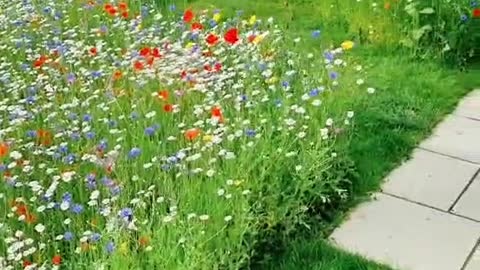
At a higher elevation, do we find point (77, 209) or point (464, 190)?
point (77, 209)

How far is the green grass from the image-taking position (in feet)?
11.0

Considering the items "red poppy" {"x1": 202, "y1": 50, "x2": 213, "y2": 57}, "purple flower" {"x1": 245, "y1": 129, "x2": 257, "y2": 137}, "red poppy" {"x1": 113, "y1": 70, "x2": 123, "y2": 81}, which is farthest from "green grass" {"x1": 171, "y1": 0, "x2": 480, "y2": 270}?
"red poppy" {"x1": 113, "y1": 70, "x2": 123, "y2": 81}

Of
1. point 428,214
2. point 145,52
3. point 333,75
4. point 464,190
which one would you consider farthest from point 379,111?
point 145,52

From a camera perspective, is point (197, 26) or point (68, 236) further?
point (197, 26)

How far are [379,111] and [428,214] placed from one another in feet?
3.24

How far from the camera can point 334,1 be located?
5984 millimetres

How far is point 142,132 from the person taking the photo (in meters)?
3.63

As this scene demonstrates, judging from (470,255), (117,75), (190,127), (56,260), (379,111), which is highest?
(117,75)

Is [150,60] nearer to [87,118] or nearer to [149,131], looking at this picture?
[87,118]

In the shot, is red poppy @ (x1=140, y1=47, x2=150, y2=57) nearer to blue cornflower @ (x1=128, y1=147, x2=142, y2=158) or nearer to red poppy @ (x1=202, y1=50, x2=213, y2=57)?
red poppy @ (x1=202, y1=50, x2=213, y2=57)

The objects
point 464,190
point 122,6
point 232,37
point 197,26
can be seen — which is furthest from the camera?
point 122,6

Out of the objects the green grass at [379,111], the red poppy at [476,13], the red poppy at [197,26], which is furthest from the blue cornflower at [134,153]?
the red poppy at [476,13]

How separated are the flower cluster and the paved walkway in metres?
0.40

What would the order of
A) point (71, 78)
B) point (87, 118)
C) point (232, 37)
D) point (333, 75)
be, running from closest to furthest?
point (87, 118) → point (333, 75) → point (71, 78) → point (232, 37)
